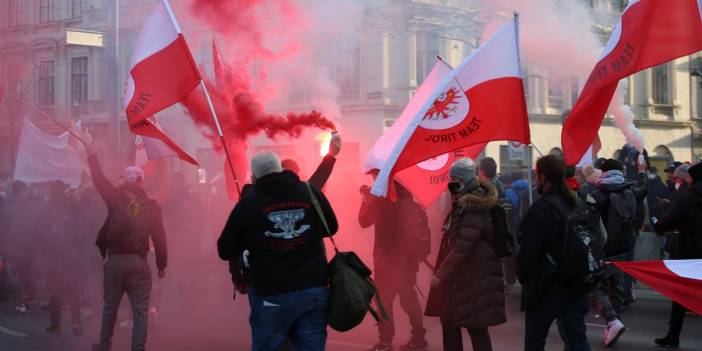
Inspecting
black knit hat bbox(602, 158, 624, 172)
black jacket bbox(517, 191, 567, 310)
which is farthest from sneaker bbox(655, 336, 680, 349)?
black jacket bbox(517, 191, 567, 310)

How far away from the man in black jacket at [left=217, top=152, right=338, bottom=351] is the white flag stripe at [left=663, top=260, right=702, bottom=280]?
108 inches

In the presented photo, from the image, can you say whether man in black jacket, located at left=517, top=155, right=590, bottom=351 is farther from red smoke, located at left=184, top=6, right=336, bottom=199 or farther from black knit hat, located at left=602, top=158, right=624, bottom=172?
black knit hat, located at left=602, top=158, right=624, bottom=172

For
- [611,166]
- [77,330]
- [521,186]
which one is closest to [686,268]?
[611,166]

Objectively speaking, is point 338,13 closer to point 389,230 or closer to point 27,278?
point 27,278

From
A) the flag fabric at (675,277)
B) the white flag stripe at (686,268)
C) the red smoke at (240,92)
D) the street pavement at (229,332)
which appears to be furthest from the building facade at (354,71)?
the white flag stripe at (686,268)

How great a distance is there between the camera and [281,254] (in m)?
5.37

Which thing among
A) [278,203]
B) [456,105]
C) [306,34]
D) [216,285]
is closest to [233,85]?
[216,285]

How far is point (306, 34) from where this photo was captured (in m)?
15.2

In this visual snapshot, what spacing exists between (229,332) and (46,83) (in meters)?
14.3

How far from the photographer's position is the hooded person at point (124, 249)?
7598 millimetres

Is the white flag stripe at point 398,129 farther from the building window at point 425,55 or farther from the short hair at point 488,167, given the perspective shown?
the building window at point 425,55

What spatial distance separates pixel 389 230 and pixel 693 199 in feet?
9.08

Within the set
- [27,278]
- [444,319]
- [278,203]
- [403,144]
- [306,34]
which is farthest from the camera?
[306,34]

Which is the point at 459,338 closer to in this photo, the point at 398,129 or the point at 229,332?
the point at 398,129
